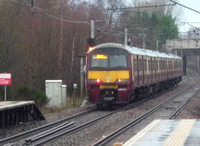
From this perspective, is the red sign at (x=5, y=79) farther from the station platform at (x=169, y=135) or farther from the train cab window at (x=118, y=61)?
the station platform at (x=169, y=135)

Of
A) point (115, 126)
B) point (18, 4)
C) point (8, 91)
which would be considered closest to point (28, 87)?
point (8, 91)

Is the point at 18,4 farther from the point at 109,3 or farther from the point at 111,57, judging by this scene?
the point at 109,3

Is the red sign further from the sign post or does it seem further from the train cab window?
the train cab window

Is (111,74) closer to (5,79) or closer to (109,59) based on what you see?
(109,59)

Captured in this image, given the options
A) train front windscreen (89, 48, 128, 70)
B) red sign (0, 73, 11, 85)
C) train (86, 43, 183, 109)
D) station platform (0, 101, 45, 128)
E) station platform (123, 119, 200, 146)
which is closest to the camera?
station platform (123, 119, 200, 146)

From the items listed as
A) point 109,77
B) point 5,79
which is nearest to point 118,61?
point 109,77

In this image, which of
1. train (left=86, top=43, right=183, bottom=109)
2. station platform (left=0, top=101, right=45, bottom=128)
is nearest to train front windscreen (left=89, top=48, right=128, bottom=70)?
train (left=86, top=43, right=183, bottom=109)

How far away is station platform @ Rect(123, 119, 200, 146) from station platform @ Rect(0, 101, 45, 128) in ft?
18.0

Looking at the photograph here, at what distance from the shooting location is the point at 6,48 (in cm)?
2356

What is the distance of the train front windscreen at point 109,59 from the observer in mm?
Result: 21141

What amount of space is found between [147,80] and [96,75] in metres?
5.59

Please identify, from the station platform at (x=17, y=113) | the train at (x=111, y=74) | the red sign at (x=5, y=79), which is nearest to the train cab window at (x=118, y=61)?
the train at (x=111, y=74)

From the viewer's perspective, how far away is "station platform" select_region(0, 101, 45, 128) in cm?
1528

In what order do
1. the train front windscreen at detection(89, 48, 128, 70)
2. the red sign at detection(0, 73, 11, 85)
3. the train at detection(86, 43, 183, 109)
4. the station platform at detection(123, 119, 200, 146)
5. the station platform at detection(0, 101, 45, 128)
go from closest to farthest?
1. the station platform at detection(123, 119, 200, 146)
2. the station platform at detection(0, 101, 45, 128)
3. the red sign at detection(0, 73, 11, 85)
4. the train at detection(86, 43, 183, 109)
5. the train front windscreen at detection(89, 48, 128, 70)
